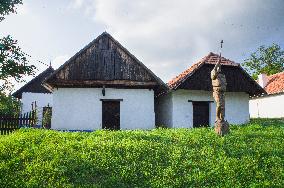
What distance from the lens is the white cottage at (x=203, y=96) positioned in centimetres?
1912

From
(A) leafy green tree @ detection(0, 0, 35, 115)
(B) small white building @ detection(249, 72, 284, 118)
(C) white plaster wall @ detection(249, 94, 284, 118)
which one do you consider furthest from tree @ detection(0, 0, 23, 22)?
(C) white plaster wall @ detection(249, 94, 284, 118)

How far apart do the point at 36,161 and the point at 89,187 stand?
196 centimetres

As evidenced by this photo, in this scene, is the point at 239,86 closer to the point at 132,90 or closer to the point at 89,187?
the point at 132,90

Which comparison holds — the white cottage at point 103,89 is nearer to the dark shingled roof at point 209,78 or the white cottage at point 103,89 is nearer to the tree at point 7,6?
the dark shingled roof at point 209,78

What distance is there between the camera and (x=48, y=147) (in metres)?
9.03

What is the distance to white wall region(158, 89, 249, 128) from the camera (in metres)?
19.2

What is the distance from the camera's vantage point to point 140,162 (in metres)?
8.28

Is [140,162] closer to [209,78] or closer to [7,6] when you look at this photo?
[7,6]

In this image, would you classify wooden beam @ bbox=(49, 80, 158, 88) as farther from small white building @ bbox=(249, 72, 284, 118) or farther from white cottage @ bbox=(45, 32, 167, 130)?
small white building @ bbox=(249, 72, 284, 118)

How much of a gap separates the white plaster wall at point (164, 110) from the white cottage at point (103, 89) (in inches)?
65.2

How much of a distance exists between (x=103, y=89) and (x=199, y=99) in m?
6.33

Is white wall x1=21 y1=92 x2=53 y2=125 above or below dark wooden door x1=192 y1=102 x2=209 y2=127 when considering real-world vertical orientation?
above

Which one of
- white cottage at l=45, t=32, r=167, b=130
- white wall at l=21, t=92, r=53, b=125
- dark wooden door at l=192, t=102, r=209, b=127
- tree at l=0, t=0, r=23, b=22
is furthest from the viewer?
white wall at l=21, t=92, r=53, b=125

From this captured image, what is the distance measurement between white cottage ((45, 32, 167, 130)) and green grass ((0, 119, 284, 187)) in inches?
260
